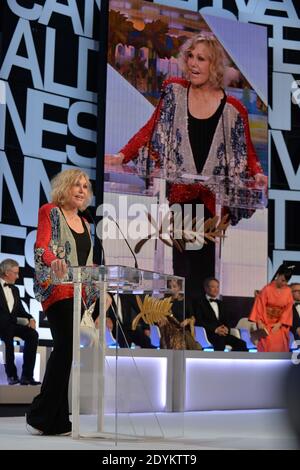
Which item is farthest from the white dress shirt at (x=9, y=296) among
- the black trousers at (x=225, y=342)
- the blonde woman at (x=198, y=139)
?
the black trousers at (x=225, y=342)

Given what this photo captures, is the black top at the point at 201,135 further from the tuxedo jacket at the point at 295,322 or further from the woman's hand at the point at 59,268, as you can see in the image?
the woman's hand at the point at 59,268

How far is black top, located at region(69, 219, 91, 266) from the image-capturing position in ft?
11.8

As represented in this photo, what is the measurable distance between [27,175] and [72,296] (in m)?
4.15

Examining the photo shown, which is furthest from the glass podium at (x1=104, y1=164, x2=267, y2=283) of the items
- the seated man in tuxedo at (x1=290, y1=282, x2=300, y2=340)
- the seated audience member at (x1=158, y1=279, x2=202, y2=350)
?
the seated audience member at (x1=158, y1=279, x2=202, y2=350)

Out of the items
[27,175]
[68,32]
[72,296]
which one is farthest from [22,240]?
[72,296]

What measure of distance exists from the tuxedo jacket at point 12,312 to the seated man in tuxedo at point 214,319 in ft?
7.10

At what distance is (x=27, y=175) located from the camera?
748 cm

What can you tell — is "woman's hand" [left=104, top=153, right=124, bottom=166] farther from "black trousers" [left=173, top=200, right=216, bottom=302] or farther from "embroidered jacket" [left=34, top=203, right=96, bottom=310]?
"embroidered jacket" [left=34, top=203, right=96, bottom=310]

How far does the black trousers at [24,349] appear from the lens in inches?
243

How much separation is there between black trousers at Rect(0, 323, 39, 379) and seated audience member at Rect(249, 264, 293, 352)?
294 cm

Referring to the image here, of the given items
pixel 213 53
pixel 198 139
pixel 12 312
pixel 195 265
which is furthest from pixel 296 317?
pixel 12 312

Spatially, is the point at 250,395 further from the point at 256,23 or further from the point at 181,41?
→ the point at 256,23

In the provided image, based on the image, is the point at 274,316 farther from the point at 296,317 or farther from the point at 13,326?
the point at 13,326

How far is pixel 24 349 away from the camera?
6.32 meters
